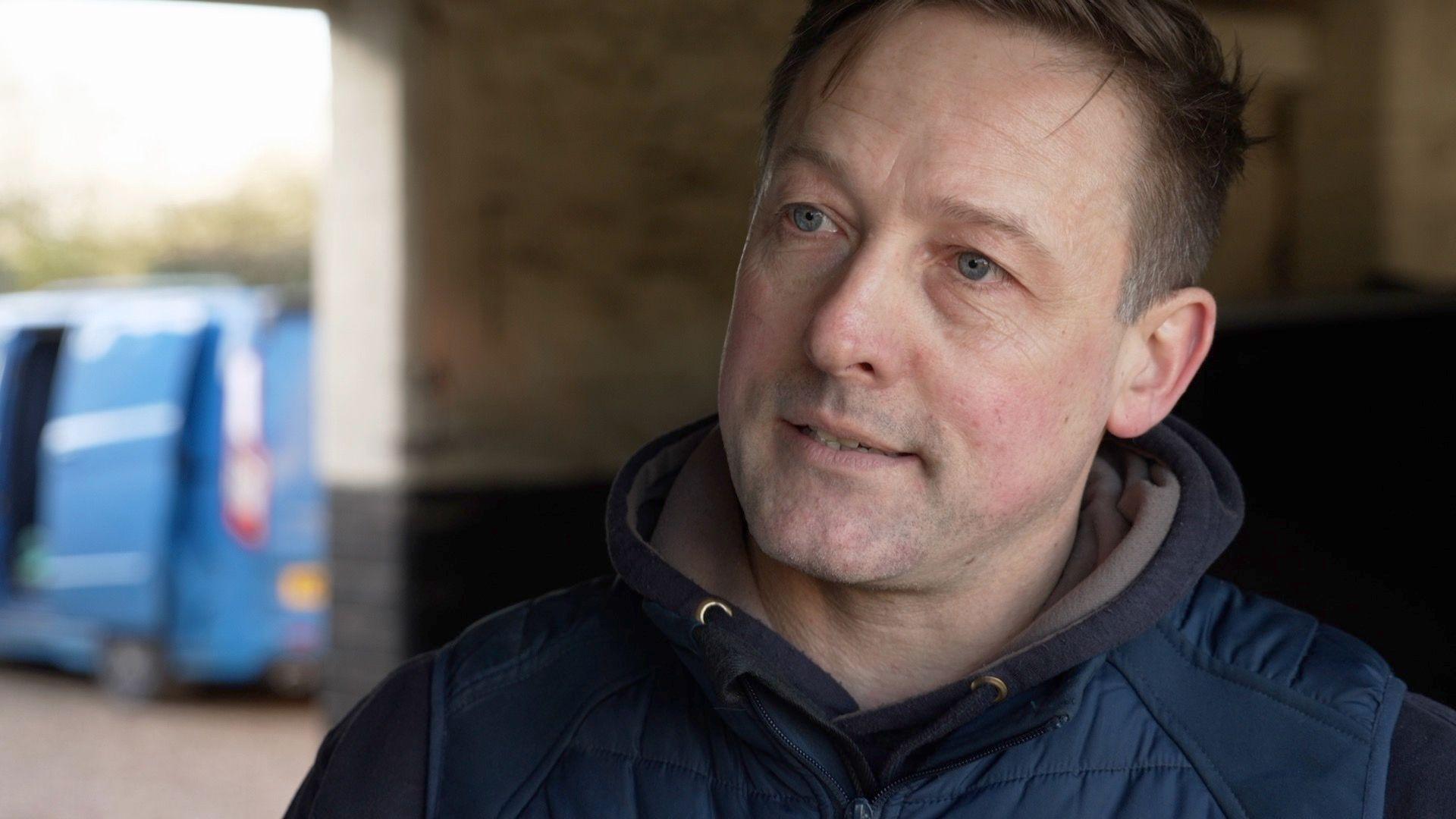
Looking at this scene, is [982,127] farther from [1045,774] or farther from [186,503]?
[186,503]

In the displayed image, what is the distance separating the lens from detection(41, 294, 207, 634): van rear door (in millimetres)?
6418

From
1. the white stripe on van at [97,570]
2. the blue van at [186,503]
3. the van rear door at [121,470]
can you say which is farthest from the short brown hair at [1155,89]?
the white stripe on van at [97,570]

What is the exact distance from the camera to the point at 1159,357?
1.54m

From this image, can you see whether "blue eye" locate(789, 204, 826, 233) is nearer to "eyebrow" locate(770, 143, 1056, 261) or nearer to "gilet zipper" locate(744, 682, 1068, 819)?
"eyebrow" locate(770, 143, 1056, 261)

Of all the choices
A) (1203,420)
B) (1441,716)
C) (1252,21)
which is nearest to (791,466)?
(1441,716)

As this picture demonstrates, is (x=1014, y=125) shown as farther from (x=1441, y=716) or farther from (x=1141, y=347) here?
(x=1441, y=716)

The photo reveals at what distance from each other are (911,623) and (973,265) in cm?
34

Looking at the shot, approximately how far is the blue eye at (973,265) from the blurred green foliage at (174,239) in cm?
1667

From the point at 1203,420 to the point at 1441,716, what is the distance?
8.03 feet

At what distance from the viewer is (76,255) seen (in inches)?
742

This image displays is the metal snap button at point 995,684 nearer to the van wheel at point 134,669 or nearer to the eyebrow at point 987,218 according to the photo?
the eyebrow at point 987,218

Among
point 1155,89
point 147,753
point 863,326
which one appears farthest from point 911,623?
point 147,753

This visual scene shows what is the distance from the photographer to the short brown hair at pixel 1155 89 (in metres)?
1.38

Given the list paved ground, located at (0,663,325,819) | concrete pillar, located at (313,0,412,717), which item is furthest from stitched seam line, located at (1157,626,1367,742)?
paved ground, located at (0,663,325,819)
